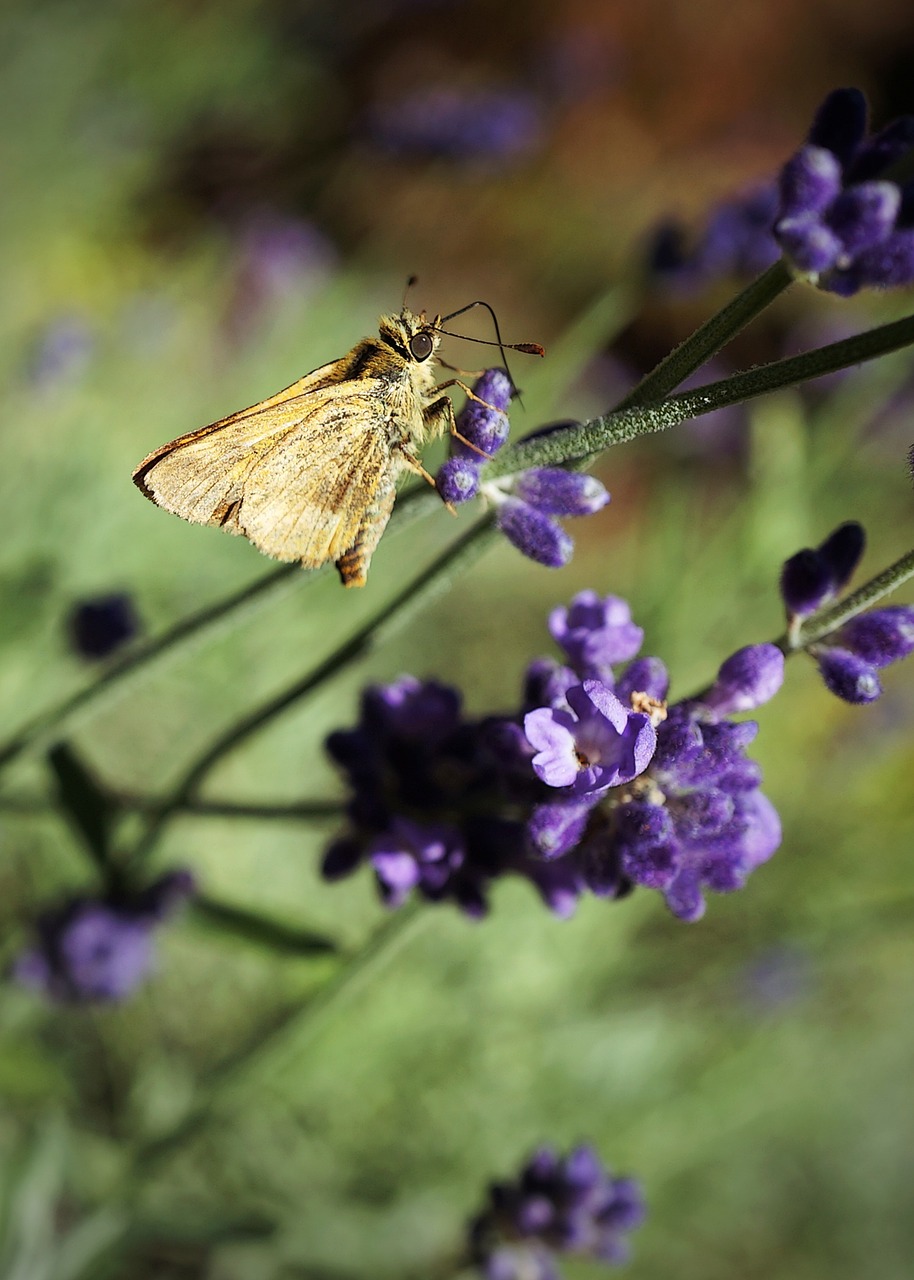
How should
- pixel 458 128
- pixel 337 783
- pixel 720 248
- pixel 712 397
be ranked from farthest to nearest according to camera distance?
pixel 458 128 → pixel 337 783 → pixel 720 248 → pixel 712 397

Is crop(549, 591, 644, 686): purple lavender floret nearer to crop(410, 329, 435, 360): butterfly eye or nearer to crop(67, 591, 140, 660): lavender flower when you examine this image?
crop(410, 329, 435, 360): butterfly eye

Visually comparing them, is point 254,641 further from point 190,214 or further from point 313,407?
point 190,214

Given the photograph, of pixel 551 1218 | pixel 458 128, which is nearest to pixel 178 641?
pixel 551 1218

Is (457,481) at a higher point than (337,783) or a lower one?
lower

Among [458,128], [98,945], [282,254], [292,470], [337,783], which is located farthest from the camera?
[282,254]

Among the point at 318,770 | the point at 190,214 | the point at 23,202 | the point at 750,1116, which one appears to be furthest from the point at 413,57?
the point at 750,1116

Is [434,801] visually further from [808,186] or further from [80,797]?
[808,186]

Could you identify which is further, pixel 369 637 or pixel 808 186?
pixel 369 637
